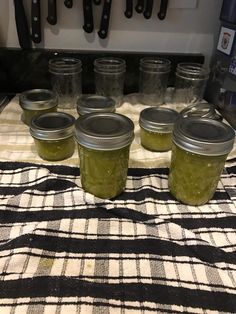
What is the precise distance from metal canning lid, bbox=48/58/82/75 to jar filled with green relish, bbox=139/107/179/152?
281 millimetres

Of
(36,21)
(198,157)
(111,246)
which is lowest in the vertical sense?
(111,246)

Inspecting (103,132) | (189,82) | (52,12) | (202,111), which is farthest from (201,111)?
(52,12)

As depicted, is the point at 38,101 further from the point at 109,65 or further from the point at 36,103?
the point at 109,65

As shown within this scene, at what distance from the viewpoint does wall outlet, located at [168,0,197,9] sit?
2.85ft

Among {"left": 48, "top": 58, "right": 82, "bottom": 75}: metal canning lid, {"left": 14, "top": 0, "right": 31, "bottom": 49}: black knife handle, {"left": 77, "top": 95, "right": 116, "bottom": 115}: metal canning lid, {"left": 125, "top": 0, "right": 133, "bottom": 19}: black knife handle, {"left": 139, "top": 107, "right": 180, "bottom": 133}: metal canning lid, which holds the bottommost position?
{"left": 77, "top": 95, "right": 116, "bottom": 115}: metal canning lid

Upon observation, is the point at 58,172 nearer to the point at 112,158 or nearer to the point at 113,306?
the point at 112,158

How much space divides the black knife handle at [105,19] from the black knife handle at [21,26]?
212 millimetres

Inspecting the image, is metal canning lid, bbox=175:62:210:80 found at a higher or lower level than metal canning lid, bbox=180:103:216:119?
higher

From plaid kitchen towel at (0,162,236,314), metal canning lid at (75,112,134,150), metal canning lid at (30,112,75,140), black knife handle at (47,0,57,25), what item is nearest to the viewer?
plaid kitchen towel at (0,162,236,314)

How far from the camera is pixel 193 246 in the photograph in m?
0.46

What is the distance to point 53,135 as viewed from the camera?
2.00 ft

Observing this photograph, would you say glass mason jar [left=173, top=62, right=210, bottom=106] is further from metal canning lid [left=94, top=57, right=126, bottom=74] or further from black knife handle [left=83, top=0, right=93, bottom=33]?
black knife handle [left=83, top=0, right=93, bottom=33]

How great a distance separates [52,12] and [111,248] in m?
0.70

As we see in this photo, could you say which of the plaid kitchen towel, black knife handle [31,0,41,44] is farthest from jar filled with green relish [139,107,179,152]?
black knife handle [31,0,41,44]
